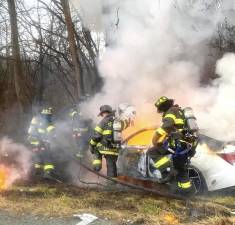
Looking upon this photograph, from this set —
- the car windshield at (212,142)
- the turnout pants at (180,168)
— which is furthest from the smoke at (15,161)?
the car windshield at (212,142)

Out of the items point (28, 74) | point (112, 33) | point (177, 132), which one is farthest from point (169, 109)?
point (28, 74)

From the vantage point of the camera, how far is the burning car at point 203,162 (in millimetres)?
6844

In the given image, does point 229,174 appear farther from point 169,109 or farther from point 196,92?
point 196,92

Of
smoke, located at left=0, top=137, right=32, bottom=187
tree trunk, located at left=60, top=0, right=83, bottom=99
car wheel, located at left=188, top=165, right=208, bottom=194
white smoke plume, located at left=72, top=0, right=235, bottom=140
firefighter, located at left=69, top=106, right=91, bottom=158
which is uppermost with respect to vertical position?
tree trunk, located at left=60, top=0, right=83, bottom=99

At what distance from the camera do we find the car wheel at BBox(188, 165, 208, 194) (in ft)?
23.3

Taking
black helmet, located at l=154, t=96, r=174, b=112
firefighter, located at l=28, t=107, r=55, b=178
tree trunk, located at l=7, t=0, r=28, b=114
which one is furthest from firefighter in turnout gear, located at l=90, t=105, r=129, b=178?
tree trunk, located at l=7, t=0, r=28, b=114

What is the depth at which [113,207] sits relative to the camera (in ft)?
21.2

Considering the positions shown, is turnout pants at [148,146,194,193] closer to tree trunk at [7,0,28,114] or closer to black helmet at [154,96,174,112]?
black helmet at [154,96,174,112]

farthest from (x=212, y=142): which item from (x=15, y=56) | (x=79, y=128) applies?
(x=15, y=56)

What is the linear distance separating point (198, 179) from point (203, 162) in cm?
30

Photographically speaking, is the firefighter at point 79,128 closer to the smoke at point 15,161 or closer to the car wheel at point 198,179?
the smoke at point 15,161

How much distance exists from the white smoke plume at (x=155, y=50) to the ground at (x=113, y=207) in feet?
10.2

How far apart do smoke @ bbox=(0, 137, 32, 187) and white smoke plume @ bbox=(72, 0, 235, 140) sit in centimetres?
221

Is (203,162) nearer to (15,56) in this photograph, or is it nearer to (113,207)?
(113,207)
